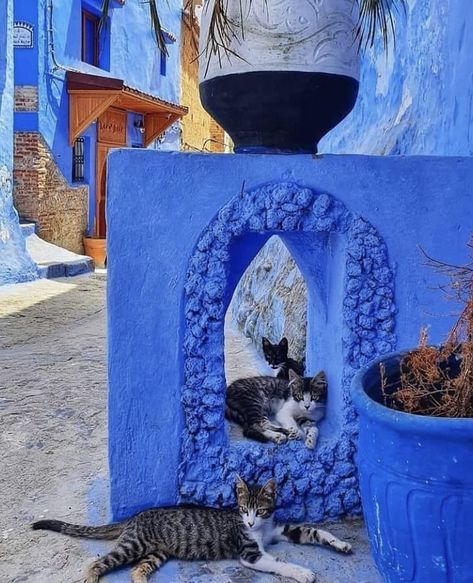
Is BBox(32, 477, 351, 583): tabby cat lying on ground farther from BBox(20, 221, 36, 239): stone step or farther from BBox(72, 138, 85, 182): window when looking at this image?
BBox(72, 138, 85, 182): window

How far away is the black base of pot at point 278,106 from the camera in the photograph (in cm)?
300

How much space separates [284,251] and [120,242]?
435cm

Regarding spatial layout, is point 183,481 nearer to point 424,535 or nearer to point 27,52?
point 424,535

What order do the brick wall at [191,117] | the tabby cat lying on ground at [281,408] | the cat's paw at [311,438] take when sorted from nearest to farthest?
1. the cat's paw at [311,438]
2. the tabby cat lying on ground at [281,408]
3. the brick wall at [191,117]

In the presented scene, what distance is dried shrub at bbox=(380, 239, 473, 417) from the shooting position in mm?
2174

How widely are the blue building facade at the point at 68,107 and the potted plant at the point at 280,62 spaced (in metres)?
8.78

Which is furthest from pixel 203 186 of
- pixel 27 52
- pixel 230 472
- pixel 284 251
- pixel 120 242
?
pixel 27 52

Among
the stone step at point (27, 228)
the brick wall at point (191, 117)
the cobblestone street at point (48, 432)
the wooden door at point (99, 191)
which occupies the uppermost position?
the brick wall at point (191, 117)

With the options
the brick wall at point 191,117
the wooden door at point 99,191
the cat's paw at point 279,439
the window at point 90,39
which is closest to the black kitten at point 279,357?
the cat's paw at point 279,439

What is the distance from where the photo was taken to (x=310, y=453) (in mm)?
3275

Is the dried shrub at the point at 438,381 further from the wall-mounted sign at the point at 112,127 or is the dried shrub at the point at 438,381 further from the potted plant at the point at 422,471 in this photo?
the wall-mounted sign at the point at 112,127

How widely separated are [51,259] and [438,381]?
10.6 metres

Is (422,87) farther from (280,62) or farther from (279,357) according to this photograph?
(280,62)

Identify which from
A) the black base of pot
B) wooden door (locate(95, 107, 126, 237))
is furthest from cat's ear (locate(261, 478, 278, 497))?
wooden door (locate(95, 107, 126, 237))
